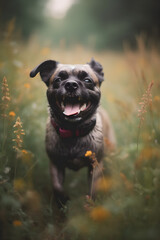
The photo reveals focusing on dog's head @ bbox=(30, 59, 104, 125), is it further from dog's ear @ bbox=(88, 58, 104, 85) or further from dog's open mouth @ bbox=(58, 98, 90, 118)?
dog's ear @ bbox=(88, 58, 104, 85)

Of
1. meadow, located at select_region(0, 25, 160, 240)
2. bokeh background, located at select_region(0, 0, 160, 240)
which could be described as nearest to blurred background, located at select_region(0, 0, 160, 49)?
bokeh background, located at select_region(0, 0, 160, 240)

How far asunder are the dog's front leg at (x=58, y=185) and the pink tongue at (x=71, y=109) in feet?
2.68

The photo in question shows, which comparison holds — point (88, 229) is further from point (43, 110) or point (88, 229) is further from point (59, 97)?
point (43, 110)

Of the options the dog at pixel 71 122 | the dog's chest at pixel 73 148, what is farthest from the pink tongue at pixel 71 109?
the dog's chest at pixel 73 148

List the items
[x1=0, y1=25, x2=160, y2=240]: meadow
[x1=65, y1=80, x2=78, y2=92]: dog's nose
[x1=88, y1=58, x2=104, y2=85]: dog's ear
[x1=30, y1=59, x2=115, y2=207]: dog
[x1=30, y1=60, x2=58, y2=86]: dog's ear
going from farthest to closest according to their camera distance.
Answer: [x1=88, y1=58, x2=104, y2=85]: dog's ear → [x1=30, y1=60, x2=58, y2=86]: dog's ear → [x1=30, y1=59, x2=115, y2=207]: dog → [x1=65, y1=80, x2=78, y2=92]: dog's nose → [x1=0, y1=25, x2=160, y2=240]: meadow

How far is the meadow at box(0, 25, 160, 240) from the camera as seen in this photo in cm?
149

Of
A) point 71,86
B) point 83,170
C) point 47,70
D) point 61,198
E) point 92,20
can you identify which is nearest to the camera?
point 71,86

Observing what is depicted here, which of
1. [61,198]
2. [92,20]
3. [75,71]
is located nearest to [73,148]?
[61,198]

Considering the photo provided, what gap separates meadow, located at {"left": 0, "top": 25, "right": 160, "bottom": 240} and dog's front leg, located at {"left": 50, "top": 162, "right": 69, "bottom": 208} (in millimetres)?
109

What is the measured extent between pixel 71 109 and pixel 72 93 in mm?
236

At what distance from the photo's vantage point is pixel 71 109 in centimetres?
228

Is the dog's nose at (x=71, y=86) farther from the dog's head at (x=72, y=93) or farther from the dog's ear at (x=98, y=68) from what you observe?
the dog's ear at (x=98, y=68)

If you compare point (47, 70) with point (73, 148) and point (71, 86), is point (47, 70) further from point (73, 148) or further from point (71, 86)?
point (73, 148)

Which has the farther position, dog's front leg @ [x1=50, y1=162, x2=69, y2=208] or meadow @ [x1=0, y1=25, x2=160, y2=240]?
dog's front leg @ [x1=50, y1=162, x2=69, y2=208]
